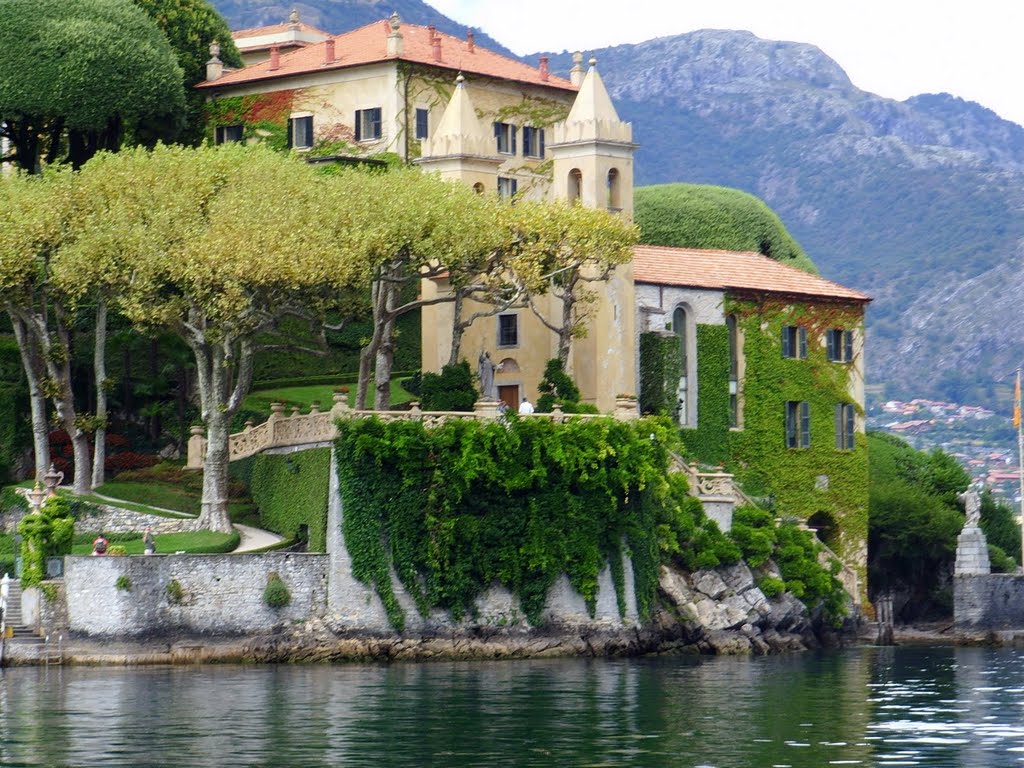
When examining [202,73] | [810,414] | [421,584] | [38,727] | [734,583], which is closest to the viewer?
[38,727]

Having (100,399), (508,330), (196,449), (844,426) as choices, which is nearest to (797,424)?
(844,426)

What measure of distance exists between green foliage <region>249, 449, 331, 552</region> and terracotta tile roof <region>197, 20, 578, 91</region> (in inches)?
823

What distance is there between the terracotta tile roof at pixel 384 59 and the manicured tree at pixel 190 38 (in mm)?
1108

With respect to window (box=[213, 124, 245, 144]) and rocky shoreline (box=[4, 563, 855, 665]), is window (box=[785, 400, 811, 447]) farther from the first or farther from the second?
window (box=[213, 124, 245, 144])

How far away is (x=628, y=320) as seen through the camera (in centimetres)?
8081

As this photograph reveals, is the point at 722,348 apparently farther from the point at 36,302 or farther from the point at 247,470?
the point at 36,302

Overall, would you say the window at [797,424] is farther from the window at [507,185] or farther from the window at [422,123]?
the window at [422,123]

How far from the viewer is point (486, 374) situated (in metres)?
82.1

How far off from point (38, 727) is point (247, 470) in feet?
90.4

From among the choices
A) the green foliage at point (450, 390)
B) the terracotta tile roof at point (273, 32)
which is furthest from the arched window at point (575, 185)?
the terracotta tile roof at point (273, 32)

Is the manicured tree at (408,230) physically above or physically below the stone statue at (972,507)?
above

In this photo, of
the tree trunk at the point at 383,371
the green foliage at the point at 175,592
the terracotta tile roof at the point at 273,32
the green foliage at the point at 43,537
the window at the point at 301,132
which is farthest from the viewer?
the terracotta tile roof at the point at 273,32

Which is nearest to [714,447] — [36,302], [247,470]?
[247,470]

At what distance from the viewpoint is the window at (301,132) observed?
303 ft
